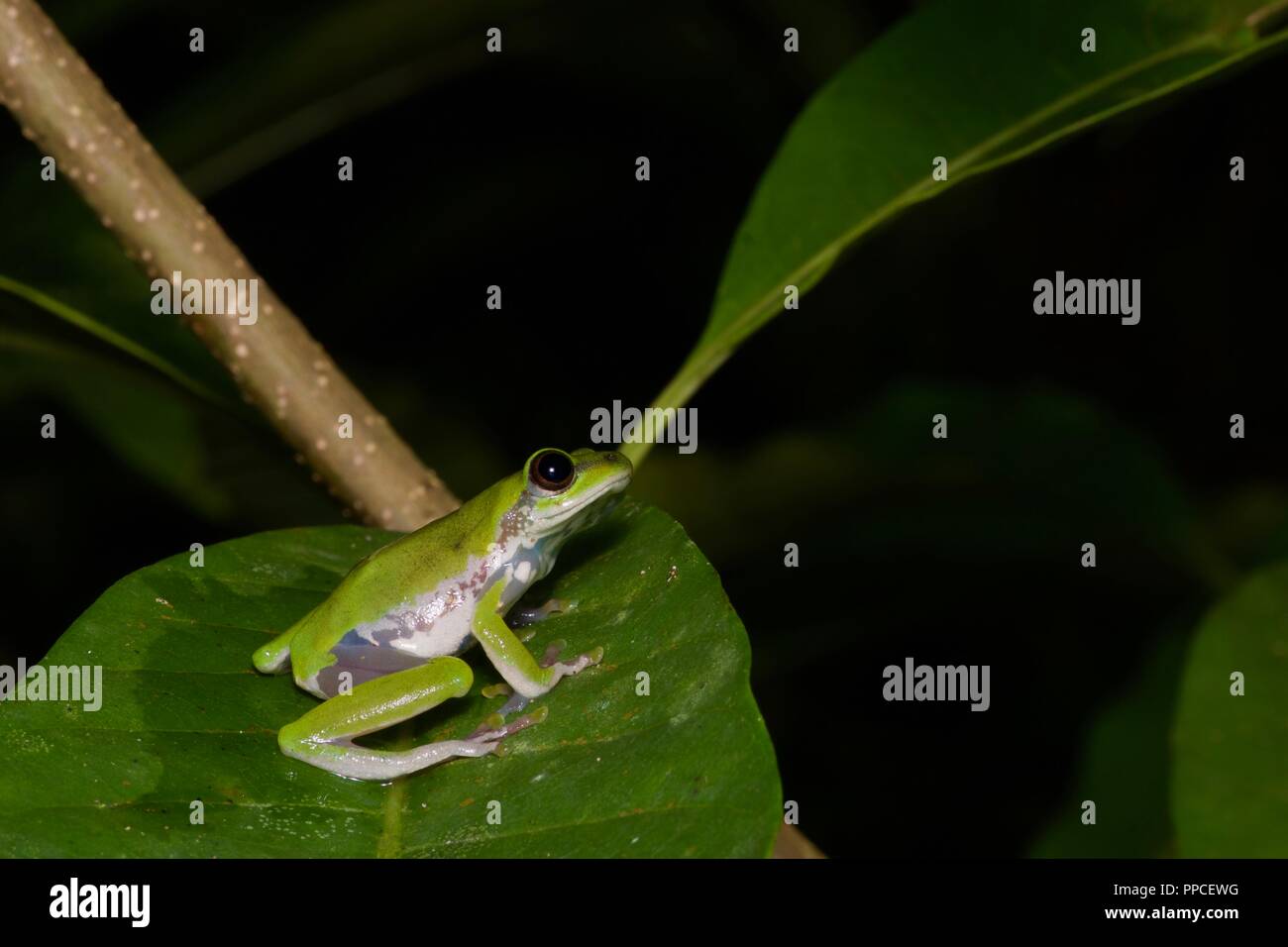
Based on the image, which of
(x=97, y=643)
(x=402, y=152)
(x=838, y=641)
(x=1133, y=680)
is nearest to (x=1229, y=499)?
(x=1133, y=680)

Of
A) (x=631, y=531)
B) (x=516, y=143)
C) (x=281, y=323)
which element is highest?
(x=516, y=143)

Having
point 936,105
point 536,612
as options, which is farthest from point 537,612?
A: point 936,105

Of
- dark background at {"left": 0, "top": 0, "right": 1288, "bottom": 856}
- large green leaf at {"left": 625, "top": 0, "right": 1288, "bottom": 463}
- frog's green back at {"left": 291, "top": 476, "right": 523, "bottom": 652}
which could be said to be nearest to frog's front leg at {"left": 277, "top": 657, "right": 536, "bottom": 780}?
frog's green back at {"left": 291, "top": 476, "right": 523, "bottom": 652}

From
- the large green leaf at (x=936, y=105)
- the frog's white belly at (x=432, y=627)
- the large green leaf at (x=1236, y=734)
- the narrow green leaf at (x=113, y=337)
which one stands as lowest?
the large green leaf at (x=1236, y=734)

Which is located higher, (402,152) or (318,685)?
(402,152)

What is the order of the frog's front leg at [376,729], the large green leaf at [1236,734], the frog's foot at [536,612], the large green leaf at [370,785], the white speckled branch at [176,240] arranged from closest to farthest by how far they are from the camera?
the large green leaf at [370,785], the frog's front leg at [376,729], the white speckled branch at [176,240], the frog's foot at [536,612], the large green leaf at [1236,734]

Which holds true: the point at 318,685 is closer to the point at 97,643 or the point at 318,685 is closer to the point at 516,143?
the point at 97,643

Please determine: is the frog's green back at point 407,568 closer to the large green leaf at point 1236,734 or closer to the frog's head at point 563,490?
the frog's head at point 563,490

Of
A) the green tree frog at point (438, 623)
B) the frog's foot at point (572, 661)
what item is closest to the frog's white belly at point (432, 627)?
the green tree frog at point (438, 623)
